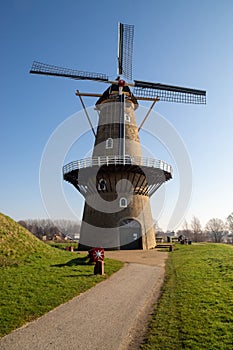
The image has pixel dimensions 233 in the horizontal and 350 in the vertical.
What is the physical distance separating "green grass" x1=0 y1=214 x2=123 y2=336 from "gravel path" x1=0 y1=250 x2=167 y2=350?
1.17 feet

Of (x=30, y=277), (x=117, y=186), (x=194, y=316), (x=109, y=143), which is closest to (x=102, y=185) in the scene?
(x=117, y=186)

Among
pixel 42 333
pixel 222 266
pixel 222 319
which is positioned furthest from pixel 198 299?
pixel 222 266

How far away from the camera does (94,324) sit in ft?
17.4

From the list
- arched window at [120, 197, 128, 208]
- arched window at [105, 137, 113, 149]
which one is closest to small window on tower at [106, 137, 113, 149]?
arched window at [105, 137, 113, 149]

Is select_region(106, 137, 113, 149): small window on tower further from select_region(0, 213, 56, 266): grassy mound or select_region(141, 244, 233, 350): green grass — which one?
select_region(141, 244, 233, 350): green grass

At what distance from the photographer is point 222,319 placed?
5426 millimetres

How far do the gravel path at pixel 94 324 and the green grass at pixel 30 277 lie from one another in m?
0.36

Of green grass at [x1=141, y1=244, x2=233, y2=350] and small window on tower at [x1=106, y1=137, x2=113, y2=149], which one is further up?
small window on tower at [x1=106, y1=137, x2=113, y2=149]

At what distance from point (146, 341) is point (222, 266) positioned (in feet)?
27.1

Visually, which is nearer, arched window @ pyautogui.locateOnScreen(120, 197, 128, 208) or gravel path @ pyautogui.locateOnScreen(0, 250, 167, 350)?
gravel path @ pyautogui.locateOnScreen(0, 250, 167, 350)

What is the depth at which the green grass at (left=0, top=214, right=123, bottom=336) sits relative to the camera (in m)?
5.88

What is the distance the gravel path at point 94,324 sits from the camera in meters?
4.45

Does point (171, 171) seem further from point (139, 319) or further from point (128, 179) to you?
point (139, 319)

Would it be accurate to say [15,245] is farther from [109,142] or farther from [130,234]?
[109,142]
